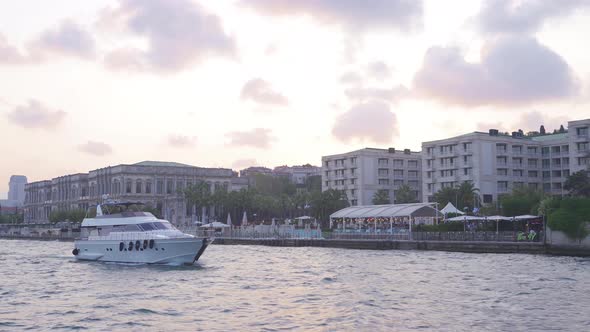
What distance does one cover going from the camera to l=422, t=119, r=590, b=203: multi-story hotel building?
438 feet

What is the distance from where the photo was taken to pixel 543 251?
2729 inches

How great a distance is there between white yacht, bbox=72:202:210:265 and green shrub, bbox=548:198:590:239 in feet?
119

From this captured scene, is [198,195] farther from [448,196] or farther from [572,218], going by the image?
[572,218]

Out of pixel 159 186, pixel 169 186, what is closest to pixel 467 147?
pixel 169 186

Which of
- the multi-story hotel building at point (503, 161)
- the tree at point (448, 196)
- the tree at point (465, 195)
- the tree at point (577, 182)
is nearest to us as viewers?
the tree at point (577, 182)

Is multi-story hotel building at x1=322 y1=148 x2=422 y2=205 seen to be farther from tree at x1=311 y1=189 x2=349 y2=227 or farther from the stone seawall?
the stone seawall

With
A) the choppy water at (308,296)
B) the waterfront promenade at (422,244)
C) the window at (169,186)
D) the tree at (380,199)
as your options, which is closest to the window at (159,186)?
the window at (169,186)

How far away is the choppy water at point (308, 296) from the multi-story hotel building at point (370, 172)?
93944 millimetres

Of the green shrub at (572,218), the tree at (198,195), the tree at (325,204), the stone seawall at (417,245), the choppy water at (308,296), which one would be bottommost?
the choppy water at (308,296)

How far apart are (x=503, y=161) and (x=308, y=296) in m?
106

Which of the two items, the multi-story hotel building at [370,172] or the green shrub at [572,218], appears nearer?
the green shrub at [572,218]

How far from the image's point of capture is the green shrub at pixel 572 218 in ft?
226

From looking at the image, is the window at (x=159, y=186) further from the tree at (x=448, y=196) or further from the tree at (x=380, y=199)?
the tree at (x=448, y=196)

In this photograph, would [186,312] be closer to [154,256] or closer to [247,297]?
[247,297]
